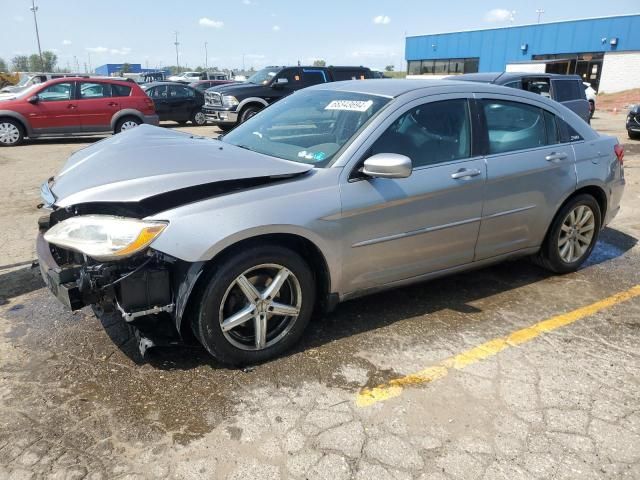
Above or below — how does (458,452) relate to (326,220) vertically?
below

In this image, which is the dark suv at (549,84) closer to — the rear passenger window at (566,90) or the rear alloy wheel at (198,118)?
the rear passenger window at (566,90)

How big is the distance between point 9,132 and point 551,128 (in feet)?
42.0

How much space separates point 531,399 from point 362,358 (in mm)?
990

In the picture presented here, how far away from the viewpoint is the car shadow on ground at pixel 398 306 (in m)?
3.29

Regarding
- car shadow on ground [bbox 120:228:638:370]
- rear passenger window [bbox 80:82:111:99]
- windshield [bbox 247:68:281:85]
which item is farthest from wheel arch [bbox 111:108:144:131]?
car shadow on ground [bbox 120:228:638:370]

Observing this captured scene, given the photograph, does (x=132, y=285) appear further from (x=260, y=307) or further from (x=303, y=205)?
(x=303, y=205)

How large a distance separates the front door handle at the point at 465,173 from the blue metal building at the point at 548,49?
1136 inches

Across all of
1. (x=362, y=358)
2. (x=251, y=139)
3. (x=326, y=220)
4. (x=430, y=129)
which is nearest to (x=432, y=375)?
(x=362, y=358)

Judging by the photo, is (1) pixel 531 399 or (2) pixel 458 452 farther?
(1) pixel 531 399

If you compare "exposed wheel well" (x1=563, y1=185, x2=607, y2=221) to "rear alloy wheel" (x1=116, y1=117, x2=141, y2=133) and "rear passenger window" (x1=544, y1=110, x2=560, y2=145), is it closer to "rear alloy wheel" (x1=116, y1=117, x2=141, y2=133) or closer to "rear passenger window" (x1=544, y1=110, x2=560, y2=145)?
"rear passenger window" (x1=544, y1=110, x2=560, y2=145)

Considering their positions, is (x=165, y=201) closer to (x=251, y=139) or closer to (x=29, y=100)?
(x=251, y=139)

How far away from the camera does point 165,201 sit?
9.46ft

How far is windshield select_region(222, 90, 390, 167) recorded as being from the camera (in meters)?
3.53

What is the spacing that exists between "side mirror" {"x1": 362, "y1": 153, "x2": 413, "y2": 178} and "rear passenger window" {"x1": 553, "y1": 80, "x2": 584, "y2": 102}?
8.06 m
